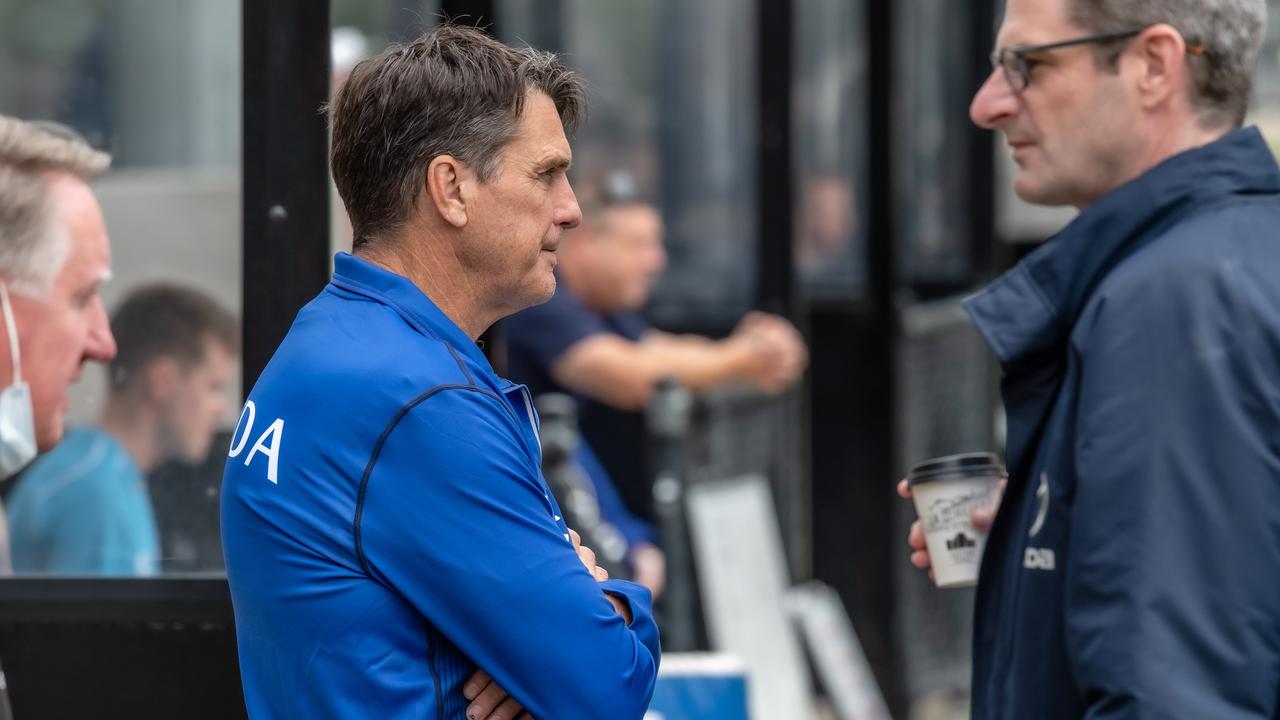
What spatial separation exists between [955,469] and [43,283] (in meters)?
1.29

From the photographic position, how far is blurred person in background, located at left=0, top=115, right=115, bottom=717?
7.83ft

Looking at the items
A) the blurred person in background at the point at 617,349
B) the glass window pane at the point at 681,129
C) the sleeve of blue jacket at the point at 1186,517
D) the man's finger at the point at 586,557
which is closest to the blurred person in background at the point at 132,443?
the man's finger at the point at 586,557

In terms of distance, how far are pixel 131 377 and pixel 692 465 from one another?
9.85 ft

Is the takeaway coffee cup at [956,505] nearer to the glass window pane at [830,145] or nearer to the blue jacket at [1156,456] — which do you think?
the blue jacket at [1156,456]

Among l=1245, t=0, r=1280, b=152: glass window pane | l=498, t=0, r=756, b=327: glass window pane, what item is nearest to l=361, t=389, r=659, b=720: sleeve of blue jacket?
l=1245, t=0, r=1280, b=152: glass window pane

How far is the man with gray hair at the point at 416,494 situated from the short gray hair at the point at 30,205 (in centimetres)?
74

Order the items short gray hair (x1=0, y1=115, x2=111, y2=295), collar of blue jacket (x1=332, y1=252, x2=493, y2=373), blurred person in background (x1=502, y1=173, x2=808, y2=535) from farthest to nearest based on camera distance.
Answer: blurred person in background (x1=502, y1=173, x2=808, y2=535) → short gray hair (x1=0, y1=115, x2=111, y2=295) → collar of blue jacket (x1=332, y1=252, x2=493, y2=373)

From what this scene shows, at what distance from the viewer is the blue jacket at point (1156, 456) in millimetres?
1784

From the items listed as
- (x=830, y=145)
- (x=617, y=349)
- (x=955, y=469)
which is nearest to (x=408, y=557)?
(x=955, y=469)

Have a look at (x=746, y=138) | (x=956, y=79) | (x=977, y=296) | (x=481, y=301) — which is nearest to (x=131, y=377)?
(x=481, y=301)

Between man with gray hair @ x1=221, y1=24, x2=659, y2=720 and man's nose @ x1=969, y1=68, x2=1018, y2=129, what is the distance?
0.67 meters

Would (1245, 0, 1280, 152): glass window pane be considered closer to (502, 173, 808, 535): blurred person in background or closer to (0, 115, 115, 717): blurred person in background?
(502, 173, 808, 535): blurred person in background

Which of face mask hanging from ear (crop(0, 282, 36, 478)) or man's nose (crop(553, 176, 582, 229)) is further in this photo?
face mask hanging from ear (crop(0, 282, 36, 478))

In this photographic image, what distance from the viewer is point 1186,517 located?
1804 mm
